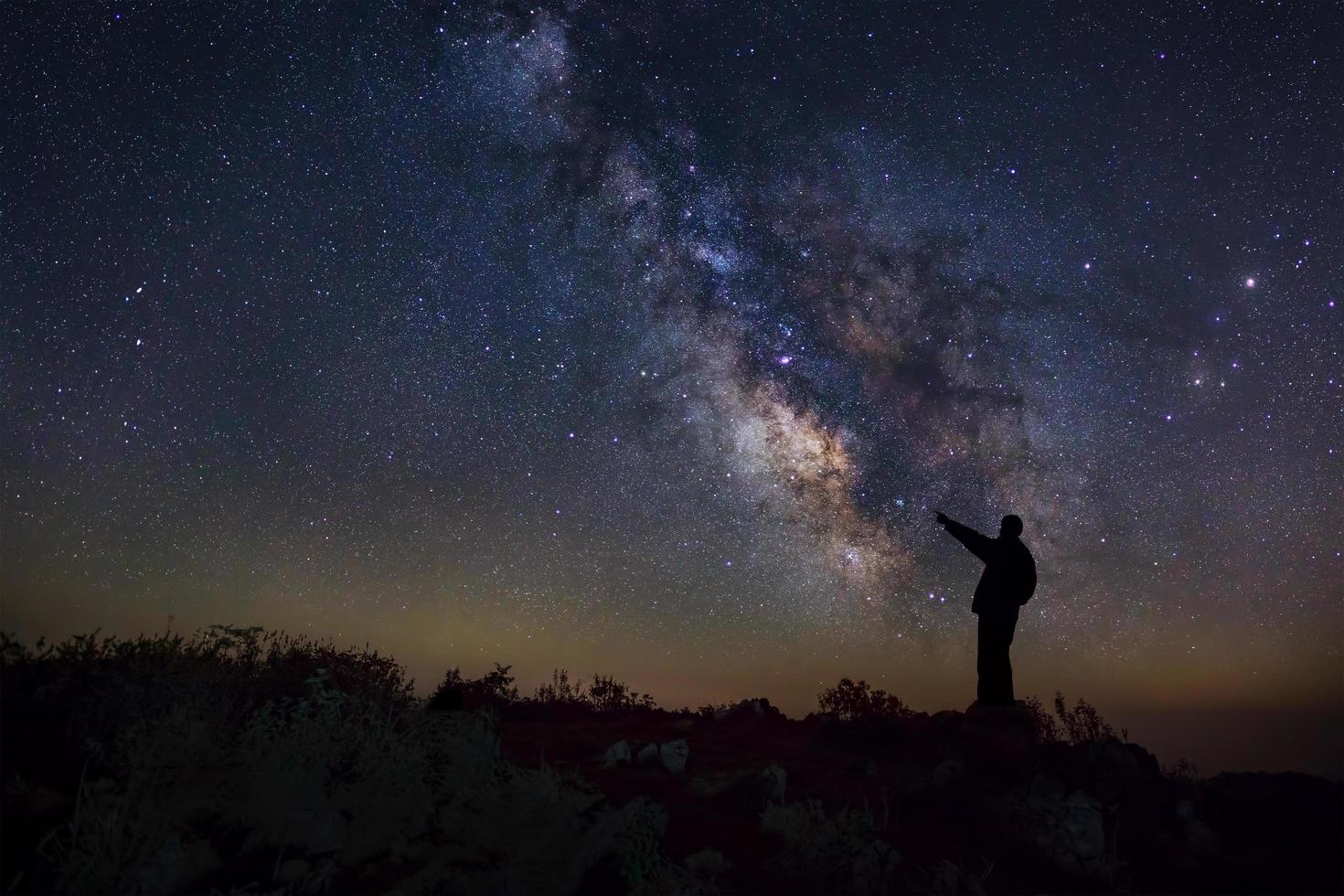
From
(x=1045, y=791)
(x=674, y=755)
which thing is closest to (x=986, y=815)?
(x=1045, y=791)

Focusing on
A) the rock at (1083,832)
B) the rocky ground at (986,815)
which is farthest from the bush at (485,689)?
the rock at (1083,832)

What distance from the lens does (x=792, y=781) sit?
28.4 ft

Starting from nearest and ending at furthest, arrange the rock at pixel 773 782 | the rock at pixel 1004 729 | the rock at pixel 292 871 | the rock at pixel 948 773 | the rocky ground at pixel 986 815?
the rock at pixel 292 871
the rocky ground at pixel 986 815
the rock at pixel 773 782
the rock at pixel 948 773
the rock at pixel 1004 729

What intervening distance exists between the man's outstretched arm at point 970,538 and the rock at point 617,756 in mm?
7160

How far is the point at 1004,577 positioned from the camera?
41.2 feet

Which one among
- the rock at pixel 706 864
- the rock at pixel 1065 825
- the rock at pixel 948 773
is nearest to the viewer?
the rock at pixel 706 864

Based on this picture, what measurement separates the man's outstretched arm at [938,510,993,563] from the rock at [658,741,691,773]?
6629mm

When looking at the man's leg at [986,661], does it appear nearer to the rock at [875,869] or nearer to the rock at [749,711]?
the rock at [749,711]

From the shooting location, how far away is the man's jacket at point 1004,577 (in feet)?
41.0

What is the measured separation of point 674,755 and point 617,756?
A: 0.67 metres

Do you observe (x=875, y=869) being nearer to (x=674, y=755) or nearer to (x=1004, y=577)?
(x=674, y=755)

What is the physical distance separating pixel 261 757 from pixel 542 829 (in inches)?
101

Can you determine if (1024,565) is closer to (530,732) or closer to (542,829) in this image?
(530,732)

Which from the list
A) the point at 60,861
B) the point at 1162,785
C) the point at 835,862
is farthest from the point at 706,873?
the point at 1162,785
